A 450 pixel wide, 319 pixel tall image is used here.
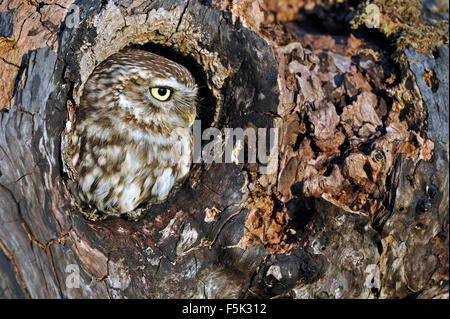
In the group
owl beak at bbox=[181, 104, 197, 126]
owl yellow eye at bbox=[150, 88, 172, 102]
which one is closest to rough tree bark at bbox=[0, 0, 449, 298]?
owl beak at bbox=[181, 104, 197, 126]

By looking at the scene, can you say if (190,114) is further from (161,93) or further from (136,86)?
(136,86)

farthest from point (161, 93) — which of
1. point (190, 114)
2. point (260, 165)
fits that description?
point (260, 165)

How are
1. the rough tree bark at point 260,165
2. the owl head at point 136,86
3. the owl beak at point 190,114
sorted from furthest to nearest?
the owl beak at point 190,114, the owl head at point 136,86, the rough tree bark at point 260,165

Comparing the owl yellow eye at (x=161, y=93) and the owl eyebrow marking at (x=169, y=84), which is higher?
the owl eyebrow marking at (x=169, y=84)

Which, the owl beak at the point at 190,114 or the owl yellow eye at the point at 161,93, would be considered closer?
the owl yellow eye at the point at 161,93

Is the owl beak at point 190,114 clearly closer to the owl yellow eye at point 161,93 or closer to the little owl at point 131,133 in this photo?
the little owl at point 131,133

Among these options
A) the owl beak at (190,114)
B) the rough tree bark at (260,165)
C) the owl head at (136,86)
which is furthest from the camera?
the owl beak at (190,114)

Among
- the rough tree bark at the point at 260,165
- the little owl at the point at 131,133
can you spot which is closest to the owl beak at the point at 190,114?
the little owl at the point at 131,133

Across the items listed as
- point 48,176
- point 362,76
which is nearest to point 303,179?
point 362,76
